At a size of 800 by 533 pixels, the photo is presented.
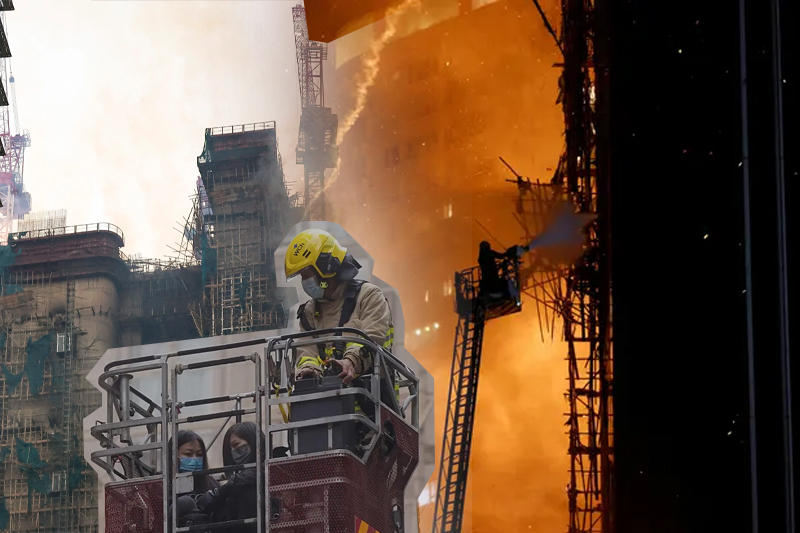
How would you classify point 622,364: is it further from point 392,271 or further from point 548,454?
point 392,271

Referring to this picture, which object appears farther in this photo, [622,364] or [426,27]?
[426,27]

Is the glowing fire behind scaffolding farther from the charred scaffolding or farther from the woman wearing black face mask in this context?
the woman wearing black face mask

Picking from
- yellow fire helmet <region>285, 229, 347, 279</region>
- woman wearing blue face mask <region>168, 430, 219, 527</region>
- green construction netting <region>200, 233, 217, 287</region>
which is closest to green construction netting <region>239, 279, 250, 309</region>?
green construction netting <region>200, 233, 217, 287</region>

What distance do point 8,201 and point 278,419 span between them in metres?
6.17

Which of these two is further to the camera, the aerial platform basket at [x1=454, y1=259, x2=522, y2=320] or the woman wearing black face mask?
the aerial platform basket at [x1=454, y1=259, x2=522, y2=320]

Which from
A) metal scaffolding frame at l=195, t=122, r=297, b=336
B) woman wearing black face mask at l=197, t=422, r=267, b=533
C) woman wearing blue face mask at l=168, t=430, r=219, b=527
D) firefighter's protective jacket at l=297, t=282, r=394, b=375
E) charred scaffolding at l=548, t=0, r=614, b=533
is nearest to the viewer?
woman wearing black face mask at l=197, t=422, r=267, b=533

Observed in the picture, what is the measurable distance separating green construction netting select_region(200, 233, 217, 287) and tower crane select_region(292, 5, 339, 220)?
6.12 ft

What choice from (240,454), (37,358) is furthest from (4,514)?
(240,454)

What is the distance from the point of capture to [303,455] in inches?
379

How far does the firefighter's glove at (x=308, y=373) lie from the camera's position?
10047 mm

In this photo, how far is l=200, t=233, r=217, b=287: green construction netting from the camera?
14305 mm

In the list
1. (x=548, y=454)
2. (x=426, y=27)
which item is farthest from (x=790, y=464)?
(x=426, y=27)

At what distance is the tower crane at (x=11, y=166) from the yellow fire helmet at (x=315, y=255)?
17.4 feet

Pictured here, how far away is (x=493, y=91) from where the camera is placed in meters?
11.7
